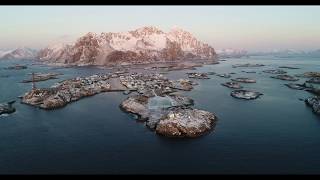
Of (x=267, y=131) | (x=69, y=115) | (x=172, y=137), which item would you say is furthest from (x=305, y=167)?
(x=69, y=115)

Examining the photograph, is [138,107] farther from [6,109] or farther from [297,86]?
[297,86]

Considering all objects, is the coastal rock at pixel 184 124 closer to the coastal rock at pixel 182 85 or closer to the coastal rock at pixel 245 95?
the coastal rock at pixel 245 95

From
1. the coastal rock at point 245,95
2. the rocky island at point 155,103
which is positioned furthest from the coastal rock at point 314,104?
the rocky island at point 155,103

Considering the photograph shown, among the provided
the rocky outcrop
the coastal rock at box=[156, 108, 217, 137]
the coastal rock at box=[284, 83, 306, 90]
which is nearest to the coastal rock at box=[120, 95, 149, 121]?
the coastal rock at box=[156, 108, 217, 137]

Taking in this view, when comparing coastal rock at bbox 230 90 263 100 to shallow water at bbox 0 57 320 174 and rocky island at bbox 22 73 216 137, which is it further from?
rocky island at bbox 22 73 216 137
